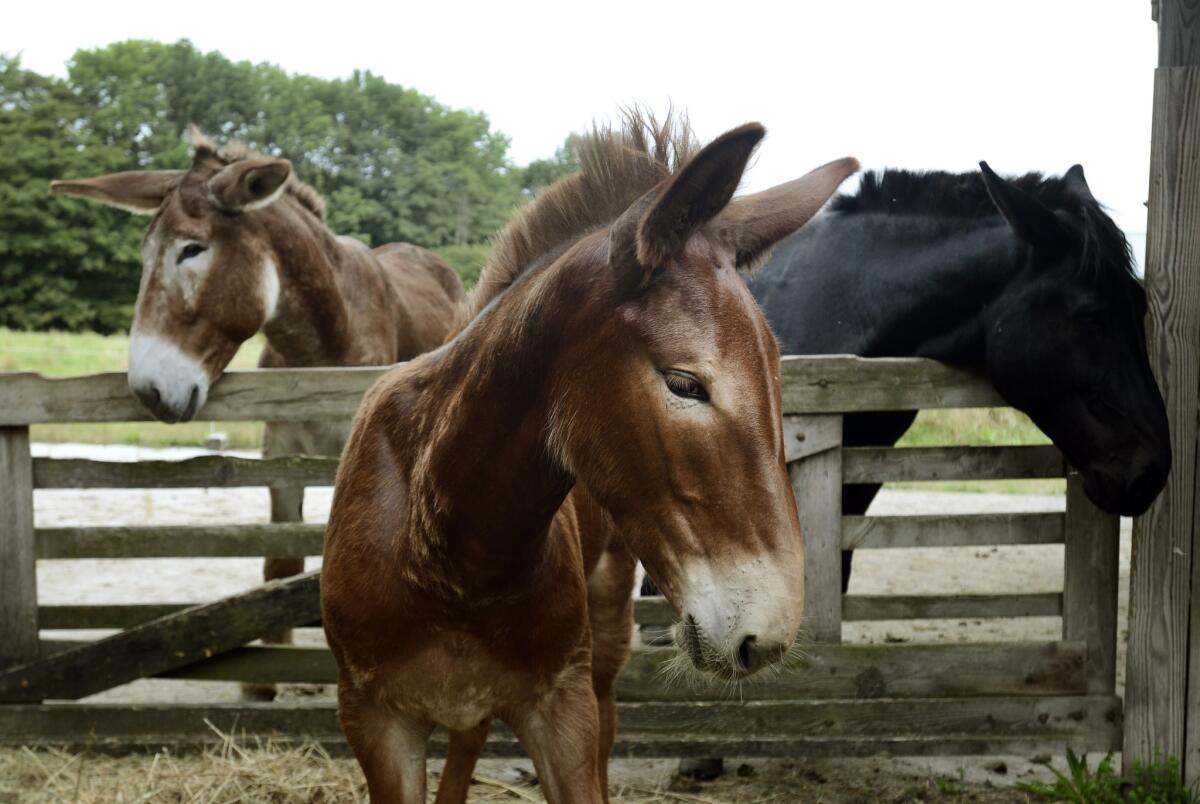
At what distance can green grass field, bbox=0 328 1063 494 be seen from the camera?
22.2 feet

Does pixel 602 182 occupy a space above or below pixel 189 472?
above

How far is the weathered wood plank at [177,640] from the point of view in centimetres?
438

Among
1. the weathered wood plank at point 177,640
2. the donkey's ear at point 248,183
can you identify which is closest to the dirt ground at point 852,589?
the weathered wood plank at point 177,640

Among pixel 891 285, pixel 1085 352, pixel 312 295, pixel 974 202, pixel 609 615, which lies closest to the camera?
pixel 609 615

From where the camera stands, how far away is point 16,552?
4.42 metres

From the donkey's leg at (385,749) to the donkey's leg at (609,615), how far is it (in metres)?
0.98

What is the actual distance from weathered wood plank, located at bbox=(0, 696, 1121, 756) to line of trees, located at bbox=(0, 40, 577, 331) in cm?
3481

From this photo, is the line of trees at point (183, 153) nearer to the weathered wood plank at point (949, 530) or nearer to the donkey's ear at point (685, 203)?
the weathered wood plank at point (949, 530)

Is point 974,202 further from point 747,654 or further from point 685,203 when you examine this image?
point 747,654

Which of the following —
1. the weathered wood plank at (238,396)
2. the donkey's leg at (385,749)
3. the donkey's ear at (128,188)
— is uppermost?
the donkey's ear at (128,188)

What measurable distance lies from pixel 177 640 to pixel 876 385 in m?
3.12

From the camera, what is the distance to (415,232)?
143ft

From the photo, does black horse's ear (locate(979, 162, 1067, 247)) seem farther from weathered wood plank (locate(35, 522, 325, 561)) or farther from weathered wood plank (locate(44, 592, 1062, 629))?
weathered wood plank (locate(35, 522, 325, 561))

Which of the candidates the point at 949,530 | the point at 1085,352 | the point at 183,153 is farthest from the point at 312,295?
the point at 183,153
